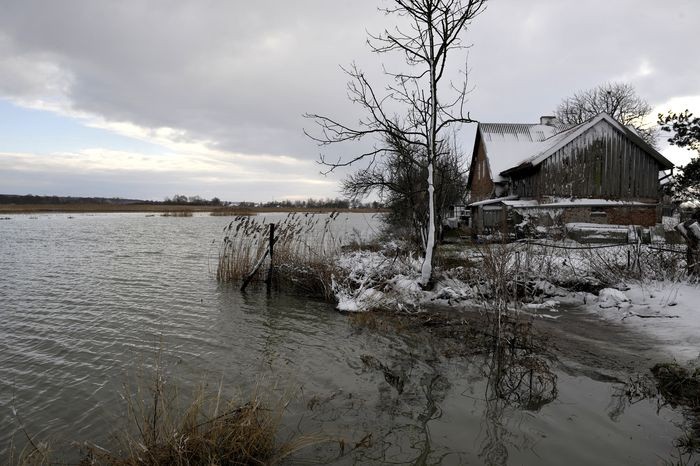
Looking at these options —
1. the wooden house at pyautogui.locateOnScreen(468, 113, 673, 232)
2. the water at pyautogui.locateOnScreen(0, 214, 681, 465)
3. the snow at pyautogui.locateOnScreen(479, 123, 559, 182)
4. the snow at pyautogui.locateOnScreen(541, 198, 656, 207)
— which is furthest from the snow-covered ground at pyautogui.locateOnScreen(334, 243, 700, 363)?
the snow at pyautogui.locateOnScreen(479, 123, 559, 182)

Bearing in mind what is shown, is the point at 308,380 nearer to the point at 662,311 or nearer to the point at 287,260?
the point at 662,311

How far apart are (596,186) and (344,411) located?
2133 cm

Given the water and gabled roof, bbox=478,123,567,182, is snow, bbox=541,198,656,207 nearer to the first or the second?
gabled roof, bbox=478,123,567,182

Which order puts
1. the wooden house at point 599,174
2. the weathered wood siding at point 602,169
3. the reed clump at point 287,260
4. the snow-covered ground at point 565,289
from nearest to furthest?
the snow-covered ground at point 565,289 → the reed clump at point 287,260 → the wooden house at point 599,174 → the weathered wood siding at point 602,169

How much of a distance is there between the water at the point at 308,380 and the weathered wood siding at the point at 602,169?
16.5 meters

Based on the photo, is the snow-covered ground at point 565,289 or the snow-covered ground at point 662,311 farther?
the snow-covered ground at point 565,289

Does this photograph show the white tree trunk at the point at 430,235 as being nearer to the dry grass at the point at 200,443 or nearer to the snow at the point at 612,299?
the snow at the point at 612,299

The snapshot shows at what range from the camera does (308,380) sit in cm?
571

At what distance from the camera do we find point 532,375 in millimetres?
5250

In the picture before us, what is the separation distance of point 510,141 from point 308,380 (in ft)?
A: 84.1

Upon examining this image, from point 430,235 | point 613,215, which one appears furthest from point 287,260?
point 613,215

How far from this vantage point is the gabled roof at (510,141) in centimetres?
2555

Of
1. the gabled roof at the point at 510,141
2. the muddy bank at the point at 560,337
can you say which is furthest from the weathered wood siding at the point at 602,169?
the muddy bank at the point at 560,337

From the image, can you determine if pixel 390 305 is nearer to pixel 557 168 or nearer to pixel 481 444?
pixel 481 444
